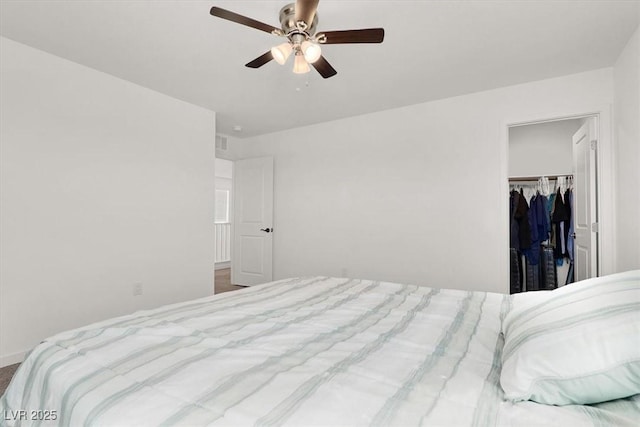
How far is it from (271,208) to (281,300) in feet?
10.1

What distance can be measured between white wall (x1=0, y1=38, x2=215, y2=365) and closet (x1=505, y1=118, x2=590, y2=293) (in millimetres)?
4098

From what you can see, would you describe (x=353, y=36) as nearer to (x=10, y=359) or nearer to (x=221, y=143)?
(x=10, y=359)

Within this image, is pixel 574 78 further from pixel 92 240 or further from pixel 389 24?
pixel 92 240

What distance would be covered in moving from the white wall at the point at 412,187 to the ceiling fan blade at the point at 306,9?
7.45 ft

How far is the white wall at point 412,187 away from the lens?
3148mm

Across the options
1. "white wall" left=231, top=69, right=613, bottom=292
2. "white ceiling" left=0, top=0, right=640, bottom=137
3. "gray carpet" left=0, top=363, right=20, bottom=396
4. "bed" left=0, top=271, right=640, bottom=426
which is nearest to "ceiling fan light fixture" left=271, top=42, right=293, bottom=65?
"white ceiling" left=0, top=0, right=640, bottom=137

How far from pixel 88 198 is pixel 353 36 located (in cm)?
257

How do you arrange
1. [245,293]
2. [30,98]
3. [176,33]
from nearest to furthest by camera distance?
[245,293], [176,33], [30,98]

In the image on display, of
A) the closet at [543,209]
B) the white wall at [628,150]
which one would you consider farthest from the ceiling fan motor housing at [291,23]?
the closet at [543,209]

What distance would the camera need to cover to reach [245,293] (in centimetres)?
188

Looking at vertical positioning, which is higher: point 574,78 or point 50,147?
point 574,78

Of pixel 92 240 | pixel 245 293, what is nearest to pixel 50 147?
pixel 92 240

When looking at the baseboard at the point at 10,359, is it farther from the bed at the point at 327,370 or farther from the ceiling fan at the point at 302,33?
the ceiling fan at the point at 302,33

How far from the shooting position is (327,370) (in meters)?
0.91
